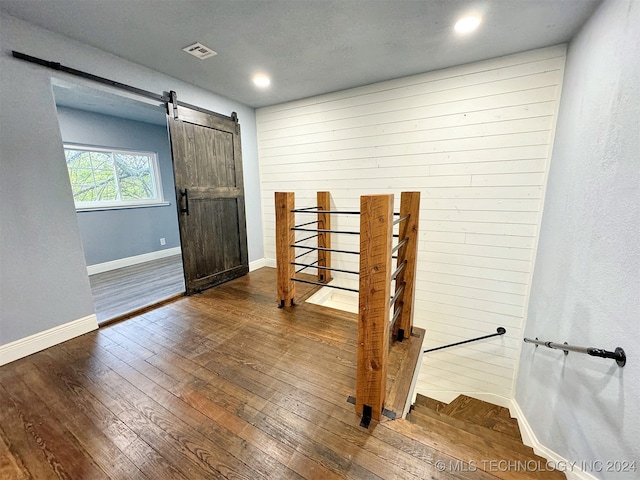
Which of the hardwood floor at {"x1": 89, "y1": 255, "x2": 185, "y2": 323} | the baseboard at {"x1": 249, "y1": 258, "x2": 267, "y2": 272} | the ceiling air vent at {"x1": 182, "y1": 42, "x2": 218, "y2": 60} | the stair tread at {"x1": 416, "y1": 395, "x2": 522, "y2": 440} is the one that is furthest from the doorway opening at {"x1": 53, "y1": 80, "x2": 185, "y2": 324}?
the stair tread at {"x1": 416, "y1": 395, "x2": 522, "y2": 440}

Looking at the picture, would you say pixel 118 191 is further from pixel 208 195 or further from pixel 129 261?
pixel 208 195

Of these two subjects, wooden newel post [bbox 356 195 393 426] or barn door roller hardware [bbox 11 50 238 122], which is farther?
barn door roller hardware [bbox 11 50 238 122]

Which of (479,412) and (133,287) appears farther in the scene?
(133,287)

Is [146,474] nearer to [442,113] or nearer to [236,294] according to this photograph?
[236,294]

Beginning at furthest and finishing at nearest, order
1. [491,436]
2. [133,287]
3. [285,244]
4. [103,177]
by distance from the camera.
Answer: [103,177] → [133,287] → [285,244] → [491,436]

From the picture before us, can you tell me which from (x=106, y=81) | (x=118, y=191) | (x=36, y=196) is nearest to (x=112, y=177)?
(x=118, y=191)

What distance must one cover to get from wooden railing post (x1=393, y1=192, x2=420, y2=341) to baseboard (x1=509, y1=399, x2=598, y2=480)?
1.02 meters

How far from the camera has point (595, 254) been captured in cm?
140

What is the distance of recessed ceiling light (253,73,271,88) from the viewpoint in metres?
2.70

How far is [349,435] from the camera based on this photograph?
1.32 m

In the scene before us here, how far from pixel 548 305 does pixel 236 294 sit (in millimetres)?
2990

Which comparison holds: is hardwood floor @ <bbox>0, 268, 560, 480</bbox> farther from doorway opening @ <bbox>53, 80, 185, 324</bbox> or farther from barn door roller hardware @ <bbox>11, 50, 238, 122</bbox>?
barn door roller hardware @ <bbox>11, 50, 238, 122</bbox>

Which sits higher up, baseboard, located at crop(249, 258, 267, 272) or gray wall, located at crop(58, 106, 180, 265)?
gray wall, located at crop(58, 106, 180, 265)

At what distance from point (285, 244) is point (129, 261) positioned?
12.0 feet
